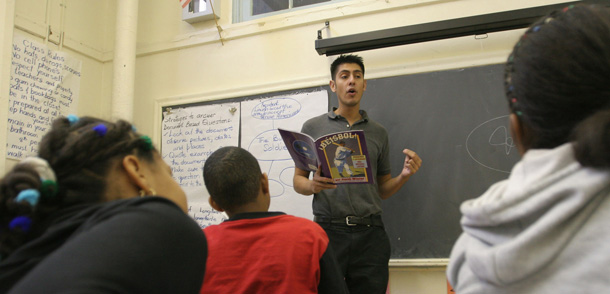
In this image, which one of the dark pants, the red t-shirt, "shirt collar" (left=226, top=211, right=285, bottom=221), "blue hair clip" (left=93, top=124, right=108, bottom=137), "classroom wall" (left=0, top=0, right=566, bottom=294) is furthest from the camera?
"classroom wall" (left=0, top=0, right=566, bottom=294)

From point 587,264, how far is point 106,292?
667 mm

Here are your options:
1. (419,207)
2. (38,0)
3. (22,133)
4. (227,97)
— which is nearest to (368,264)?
(419,207)

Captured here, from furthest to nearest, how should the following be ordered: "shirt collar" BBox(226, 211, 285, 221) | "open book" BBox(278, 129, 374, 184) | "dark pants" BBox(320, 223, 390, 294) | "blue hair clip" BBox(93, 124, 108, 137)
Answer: "dark pants" BBox(320, 223, 390, 294)
"open book" BBox(278, 129, 374, 184)
"shirt collar" BBox(226, 211, 285, 221)
"blue hair clip" BBox(93, 124, 108, 137)

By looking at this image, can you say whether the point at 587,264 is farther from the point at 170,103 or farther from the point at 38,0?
the point at 38,0

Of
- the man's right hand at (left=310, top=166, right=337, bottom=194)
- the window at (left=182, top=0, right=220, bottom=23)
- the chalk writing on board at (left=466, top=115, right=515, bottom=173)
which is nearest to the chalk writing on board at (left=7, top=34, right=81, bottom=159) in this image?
the window at (left=182, top=0, right=220, bottom=23)

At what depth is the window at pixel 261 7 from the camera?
328cm

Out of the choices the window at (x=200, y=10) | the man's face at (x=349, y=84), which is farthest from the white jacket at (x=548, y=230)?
the window at (x=200, y=10)

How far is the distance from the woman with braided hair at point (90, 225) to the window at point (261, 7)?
2545mm

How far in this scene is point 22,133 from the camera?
302cm

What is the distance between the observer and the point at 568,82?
2.10 feet

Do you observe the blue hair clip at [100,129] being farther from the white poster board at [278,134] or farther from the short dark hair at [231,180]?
the white poster board at [278,134]

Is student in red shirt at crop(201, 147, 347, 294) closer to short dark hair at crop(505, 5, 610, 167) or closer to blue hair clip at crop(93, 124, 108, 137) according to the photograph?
blue hair clip at crop(93, 124, 108, 137)

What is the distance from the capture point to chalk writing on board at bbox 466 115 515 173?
2536mm

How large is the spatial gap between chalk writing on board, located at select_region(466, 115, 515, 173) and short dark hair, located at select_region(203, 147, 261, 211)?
1519mm
